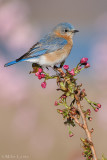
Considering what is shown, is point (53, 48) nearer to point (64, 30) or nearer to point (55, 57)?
point (55, 57)

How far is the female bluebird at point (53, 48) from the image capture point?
3.35 m

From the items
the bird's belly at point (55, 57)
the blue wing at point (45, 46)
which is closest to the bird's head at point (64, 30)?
Answer: the blue wing at point (45, 46)

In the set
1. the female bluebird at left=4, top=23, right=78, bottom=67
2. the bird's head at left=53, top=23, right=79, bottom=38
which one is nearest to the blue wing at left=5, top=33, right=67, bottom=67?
the female bluebird at left=4, top=23, right=78, bottom=67

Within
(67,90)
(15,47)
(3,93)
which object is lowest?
(67,90)

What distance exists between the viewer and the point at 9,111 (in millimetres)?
5066

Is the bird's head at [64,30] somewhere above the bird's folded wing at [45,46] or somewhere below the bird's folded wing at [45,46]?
above

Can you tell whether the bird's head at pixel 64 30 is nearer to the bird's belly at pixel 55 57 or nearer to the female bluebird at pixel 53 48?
the female bluebird at pixel 53 48

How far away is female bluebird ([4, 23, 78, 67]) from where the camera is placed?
3.35m

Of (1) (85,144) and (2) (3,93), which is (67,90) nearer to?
(1) (85,144)

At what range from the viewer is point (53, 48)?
3732 millimetres

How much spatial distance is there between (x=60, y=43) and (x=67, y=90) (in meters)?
2.30

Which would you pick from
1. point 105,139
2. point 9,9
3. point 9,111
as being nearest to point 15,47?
point 9,9

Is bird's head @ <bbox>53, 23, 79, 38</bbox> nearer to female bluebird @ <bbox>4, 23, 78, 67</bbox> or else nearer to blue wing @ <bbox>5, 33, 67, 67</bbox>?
female bluebird @ <bbox>4, 23, 78, 67</bbox>

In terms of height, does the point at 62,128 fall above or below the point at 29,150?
above
